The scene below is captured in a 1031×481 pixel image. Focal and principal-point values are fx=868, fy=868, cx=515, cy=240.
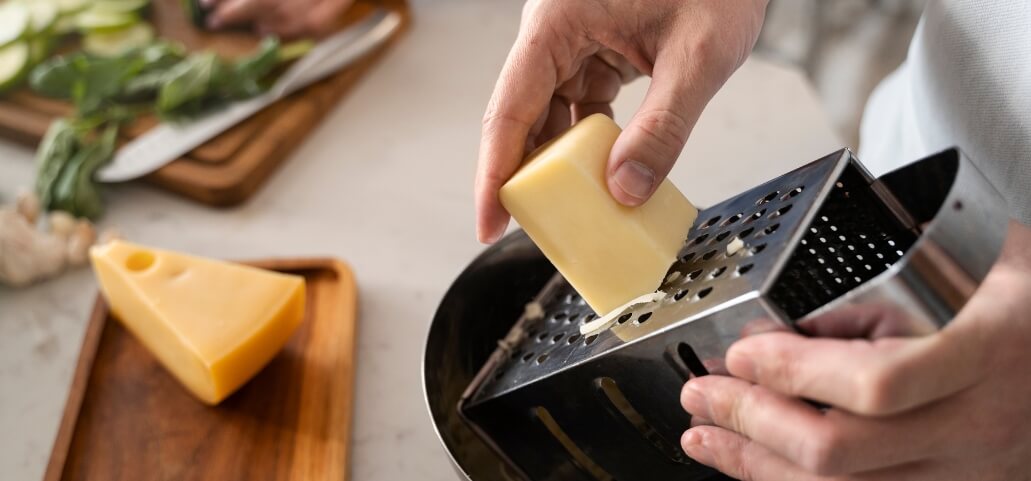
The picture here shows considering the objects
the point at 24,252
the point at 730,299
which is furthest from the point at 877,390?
the point at 24,252

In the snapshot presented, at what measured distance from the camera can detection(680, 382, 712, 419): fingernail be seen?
645 millimetres

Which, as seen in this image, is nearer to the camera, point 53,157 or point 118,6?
point 53,157

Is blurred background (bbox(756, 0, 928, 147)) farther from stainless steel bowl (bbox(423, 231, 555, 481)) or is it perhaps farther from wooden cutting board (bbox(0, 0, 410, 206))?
stainless steel bowl (bbox(423, 231, 555, 481))

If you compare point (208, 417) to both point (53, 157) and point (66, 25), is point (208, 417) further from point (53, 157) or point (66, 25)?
point (66, 25)

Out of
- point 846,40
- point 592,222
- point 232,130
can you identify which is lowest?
point 846,40

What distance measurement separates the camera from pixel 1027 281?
0.60 metres

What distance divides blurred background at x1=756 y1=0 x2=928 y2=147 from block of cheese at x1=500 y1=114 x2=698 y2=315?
150 cm

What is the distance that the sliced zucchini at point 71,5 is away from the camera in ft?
5.10

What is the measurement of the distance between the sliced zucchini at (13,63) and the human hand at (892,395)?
1274mm

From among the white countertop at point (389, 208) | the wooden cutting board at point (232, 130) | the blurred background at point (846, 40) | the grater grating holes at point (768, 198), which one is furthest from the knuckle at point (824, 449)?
the blurred background at point (846, 40)

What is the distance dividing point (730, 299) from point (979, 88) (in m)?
0.46

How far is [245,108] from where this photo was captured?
1372mm

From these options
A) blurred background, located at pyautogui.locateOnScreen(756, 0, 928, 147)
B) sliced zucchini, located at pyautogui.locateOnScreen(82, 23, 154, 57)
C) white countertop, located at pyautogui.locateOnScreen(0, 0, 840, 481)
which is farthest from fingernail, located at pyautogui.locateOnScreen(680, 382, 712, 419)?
blurred background, located at pyautogui.locateOnScreen(756, 0, 928, 147)

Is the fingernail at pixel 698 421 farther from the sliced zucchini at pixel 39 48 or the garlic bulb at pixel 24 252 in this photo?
the sliced zucchini at pixel 39 48
